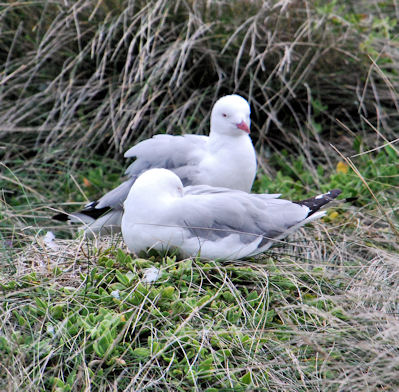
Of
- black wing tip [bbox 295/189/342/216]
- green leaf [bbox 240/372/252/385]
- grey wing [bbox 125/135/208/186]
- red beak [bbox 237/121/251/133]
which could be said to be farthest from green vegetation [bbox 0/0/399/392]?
red beak [bbox 237/121/251/133]

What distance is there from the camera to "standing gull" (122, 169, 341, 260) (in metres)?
2.92

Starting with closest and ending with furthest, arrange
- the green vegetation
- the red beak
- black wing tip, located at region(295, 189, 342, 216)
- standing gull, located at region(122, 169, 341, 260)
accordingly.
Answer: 1. the green vegetation
2. standing gull, located at region(122, 169, 341, 260)
3. black wing tip, located at region(295, 189, 342, 216)
4. the red beak

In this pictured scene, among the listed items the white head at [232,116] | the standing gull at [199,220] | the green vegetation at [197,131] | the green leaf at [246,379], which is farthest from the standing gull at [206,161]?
the green leaf at [246,379]

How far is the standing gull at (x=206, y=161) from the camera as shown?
3.54 m

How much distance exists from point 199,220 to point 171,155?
0.80 metres

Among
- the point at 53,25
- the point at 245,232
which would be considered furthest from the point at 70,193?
the point at 245,232

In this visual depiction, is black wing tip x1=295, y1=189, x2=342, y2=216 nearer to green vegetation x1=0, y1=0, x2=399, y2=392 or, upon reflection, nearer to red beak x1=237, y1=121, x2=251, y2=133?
green vegetation x1=0, y1=0, x2=399, y2=392

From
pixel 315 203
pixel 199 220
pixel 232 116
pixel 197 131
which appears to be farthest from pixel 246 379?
pixel 197 131

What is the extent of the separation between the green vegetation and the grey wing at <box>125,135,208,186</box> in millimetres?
439

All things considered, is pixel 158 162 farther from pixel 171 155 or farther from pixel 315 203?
pixel 315 203

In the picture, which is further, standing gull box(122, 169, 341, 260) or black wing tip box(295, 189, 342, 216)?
black wing tip box(295, 189, 342, 216)

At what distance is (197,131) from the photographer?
445 cm

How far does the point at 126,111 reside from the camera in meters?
4.41

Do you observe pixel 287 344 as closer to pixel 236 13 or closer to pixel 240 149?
pixel 240 149
